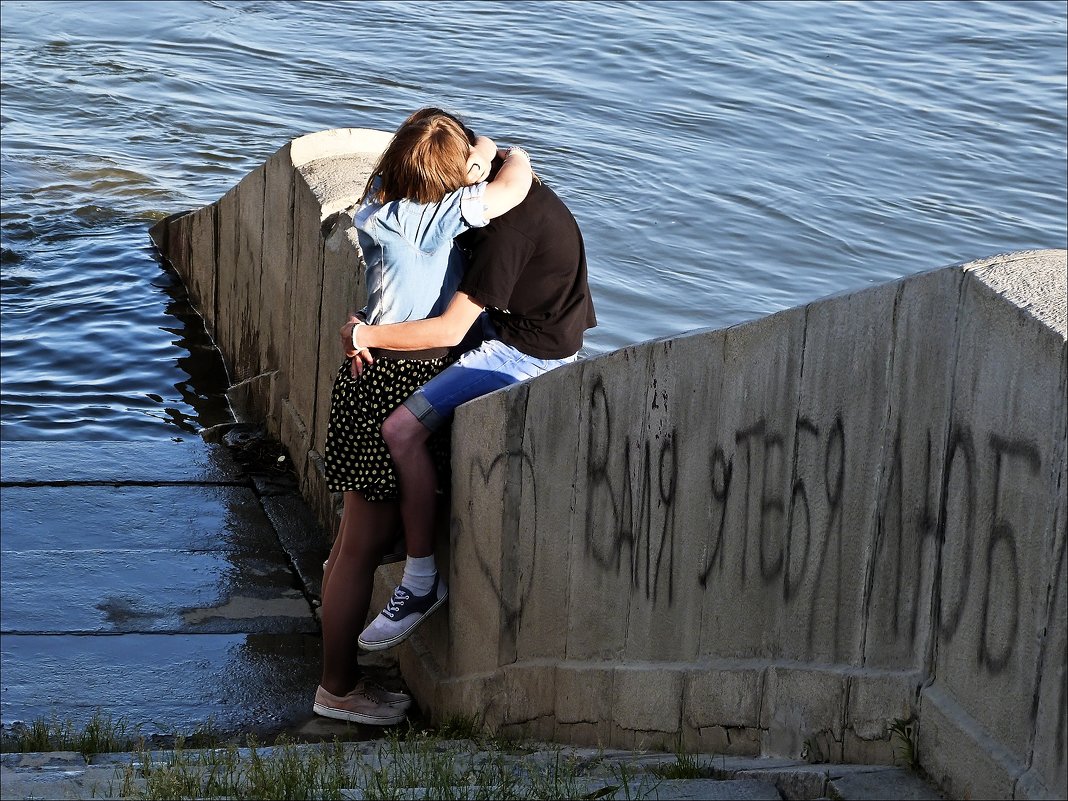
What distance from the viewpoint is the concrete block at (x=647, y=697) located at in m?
3.85

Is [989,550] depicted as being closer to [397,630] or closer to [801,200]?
[397,630]

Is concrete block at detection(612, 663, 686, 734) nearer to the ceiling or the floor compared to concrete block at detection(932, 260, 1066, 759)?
nearer to the floor

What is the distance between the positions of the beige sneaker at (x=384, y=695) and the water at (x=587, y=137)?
4.15 meters

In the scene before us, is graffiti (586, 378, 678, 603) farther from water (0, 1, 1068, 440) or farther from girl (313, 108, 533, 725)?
water (0, 1, 1068, 440)

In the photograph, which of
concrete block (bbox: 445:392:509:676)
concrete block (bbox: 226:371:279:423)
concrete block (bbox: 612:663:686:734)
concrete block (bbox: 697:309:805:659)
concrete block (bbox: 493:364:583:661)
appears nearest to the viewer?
concrete block (bbox: 697:309:805:659)

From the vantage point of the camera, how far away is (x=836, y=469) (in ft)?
10.3

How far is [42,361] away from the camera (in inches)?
406

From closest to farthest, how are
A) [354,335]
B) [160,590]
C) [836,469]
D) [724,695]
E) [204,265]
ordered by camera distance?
[836,469]
[724,695]
[354,335]
[160,590]
[204,265]

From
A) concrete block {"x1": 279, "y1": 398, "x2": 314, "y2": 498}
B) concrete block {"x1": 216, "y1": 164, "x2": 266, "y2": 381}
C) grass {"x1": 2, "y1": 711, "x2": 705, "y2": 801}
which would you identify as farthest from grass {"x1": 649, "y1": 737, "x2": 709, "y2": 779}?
concrete block {"x1": 216, "y1": 164, "x2": 266, "y2": 381}

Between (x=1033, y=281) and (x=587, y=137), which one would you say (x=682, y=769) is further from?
(x=587, y=137)

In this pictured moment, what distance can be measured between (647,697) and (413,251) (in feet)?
5.45

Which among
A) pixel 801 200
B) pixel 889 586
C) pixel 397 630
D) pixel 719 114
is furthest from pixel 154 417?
pixel 719 114

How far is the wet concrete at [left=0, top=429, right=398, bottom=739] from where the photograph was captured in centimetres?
520

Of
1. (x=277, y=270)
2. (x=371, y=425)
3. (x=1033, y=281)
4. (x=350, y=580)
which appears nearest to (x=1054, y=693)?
(x=1033, y=281)
